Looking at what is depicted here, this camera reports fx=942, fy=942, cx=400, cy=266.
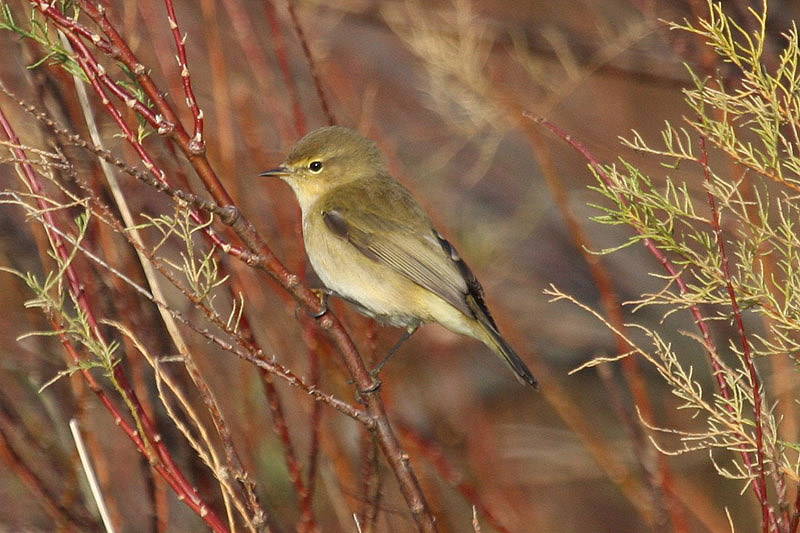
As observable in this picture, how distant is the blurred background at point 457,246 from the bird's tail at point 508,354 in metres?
0.36

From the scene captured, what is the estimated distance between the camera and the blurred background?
3961mm

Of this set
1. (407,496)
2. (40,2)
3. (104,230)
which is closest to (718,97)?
(407,496)

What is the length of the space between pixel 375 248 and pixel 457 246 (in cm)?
164

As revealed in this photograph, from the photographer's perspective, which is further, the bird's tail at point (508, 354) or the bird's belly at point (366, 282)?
the bird's belly at point (366, 282)

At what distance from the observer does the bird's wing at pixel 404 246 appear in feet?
14.8

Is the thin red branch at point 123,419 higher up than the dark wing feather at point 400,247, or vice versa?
the thin red branch at point 123,419

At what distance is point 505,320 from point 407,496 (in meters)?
2.84

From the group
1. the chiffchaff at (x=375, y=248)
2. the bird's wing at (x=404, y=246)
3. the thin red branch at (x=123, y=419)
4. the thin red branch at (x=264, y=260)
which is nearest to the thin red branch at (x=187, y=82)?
the thin red branch at (x=264, y=260)

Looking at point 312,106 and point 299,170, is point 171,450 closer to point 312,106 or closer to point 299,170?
point 299,170

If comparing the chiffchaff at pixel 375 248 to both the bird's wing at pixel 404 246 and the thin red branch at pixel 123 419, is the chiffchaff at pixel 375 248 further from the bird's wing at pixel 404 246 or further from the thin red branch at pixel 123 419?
the thin red branch at pixel 123 419

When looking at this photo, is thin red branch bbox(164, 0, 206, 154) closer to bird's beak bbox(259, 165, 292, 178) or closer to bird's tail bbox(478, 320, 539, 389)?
bird's beak bbox(259, 165, 292, 178)

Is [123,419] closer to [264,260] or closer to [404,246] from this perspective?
[264,260]

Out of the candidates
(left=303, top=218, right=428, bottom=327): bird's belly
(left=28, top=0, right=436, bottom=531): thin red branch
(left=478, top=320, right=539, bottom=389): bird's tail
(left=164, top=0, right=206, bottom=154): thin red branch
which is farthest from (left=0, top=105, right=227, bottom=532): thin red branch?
(left=478, top=320, right=539, bottom=389): bird's tail

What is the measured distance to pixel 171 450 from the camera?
147 inches
